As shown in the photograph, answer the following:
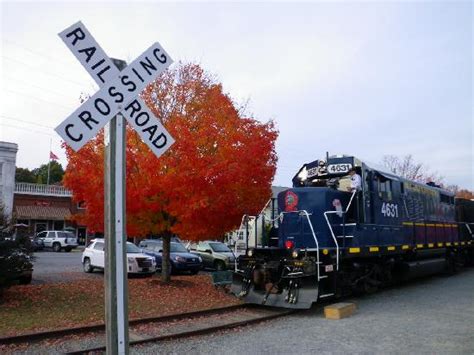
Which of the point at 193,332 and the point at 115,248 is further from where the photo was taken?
the point at 193,332

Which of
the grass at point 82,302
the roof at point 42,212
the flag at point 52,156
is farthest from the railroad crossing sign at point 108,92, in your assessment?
the flag at point 52,156

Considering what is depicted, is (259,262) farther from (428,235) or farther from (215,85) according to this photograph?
(428,235)

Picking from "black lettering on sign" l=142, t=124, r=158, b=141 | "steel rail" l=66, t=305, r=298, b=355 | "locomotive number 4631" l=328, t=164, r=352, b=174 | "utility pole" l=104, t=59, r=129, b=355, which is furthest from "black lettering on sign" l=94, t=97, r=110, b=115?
"locomotive number 4631" l=328, t=164, r=352, b=174

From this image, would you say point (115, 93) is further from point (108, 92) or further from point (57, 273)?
point (57, 273)

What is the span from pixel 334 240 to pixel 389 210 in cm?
366

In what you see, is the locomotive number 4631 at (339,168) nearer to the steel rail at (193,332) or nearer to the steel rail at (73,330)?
the steel rail at (193,332)

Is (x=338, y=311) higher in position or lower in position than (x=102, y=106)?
lower

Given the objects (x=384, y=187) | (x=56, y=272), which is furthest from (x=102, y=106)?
(x=56, y=272)

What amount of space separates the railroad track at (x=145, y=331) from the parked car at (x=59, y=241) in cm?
3481

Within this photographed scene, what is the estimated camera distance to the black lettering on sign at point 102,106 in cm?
394

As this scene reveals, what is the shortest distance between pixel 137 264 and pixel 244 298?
931cm

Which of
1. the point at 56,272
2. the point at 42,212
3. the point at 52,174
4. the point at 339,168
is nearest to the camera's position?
the point at 339,168

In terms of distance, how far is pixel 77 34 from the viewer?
12.9 feet

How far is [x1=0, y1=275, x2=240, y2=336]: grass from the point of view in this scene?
10.1m
